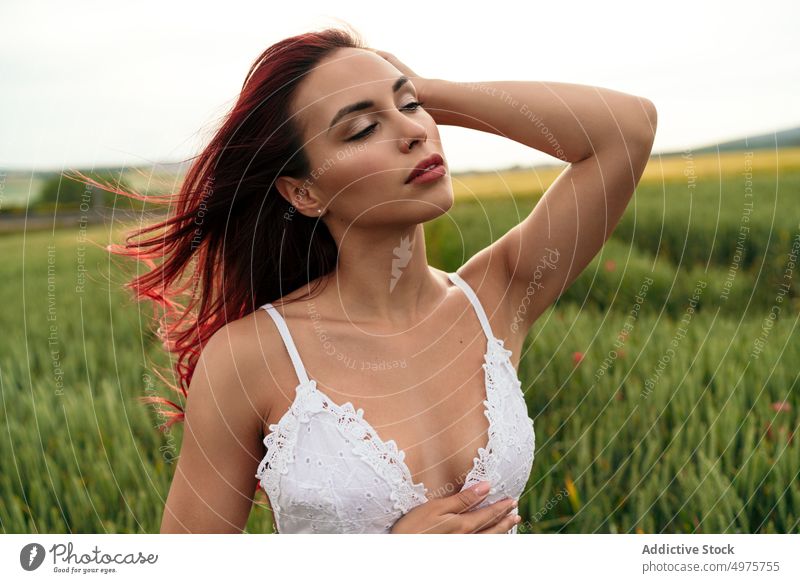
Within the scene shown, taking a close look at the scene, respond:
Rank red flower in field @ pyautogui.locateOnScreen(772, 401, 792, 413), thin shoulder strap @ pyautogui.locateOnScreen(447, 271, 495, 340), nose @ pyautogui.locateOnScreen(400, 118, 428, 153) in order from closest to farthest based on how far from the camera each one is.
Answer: nose @ pyautogui.locateOnScreen(400, 118, 428, 153) → thin shoulder strap @ pyautogui.locateOnScreen(447, 271, 495, 340) → red flower in field @ pyautogui.locateOnScreen(772, 401, 792, 413)

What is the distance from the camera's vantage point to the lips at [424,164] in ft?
5.47

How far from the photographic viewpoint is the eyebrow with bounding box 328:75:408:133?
65.9 inches

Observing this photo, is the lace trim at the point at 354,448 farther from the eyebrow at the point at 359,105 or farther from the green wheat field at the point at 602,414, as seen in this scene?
the green wheat field at the point at 602,414

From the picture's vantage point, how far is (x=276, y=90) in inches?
70.2

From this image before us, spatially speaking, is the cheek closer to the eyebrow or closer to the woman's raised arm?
the eyebrow

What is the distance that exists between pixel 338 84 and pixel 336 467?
81cm

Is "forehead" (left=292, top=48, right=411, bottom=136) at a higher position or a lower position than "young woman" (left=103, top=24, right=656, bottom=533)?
higher

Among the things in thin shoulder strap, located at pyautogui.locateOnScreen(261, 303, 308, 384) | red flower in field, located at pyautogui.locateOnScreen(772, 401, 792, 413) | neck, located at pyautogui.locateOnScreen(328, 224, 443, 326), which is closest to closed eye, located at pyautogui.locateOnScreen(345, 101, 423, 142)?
neck, located at pyautogui.locateOnScreen(328, 224, 443, 326)

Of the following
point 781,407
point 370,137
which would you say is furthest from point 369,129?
point 781,407

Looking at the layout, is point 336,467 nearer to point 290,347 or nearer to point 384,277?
point 290,347

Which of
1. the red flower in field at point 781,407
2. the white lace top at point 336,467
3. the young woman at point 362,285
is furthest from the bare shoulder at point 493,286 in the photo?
the red flower in field at point 781,407

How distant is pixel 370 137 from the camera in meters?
1.69

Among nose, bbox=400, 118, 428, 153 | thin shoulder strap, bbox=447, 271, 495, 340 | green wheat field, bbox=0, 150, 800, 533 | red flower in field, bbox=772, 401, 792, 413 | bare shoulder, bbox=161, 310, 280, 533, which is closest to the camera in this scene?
nose, bbox=400, 118, 428, 153
